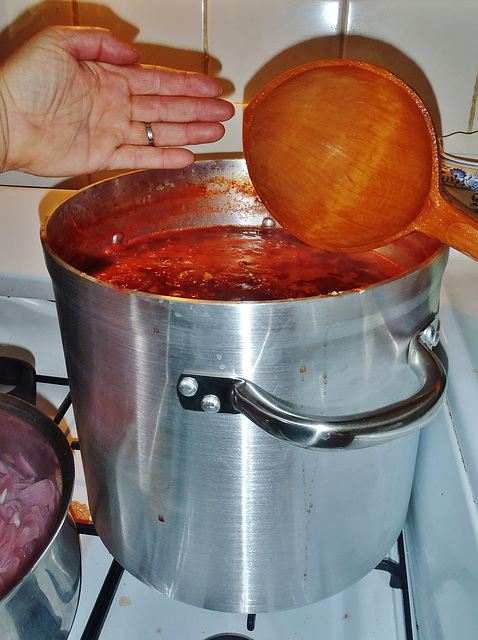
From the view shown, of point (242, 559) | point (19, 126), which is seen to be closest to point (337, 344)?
point (242, 559)

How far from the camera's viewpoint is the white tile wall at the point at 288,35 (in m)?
0.75

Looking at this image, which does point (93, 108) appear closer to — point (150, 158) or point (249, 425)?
point (150, 158)

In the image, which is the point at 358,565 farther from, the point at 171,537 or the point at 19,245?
the point at 19,245

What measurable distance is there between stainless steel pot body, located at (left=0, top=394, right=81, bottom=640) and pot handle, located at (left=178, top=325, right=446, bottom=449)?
177 millimetres

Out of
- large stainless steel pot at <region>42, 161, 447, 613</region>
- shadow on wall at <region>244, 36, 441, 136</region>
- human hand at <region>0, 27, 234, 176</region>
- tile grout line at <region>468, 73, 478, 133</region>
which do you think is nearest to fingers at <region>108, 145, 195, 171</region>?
human hand at <region>0, 27, 234, 176</region>

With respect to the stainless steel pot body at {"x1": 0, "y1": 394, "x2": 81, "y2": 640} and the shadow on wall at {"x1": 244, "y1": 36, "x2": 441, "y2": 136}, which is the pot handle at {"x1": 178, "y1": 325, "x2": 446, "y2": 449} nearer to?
the stainless steel pot body at {"x1": 0, "y1": 394, "x2": 81, "y2": 640}

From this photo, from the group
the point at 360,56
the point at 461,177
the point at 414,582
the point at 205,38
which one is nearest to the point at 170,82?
the point at 205,38

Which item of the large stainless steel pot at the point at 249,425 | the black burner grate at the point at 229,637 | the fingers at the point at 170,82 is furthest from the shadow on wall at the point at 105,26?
the black burner grate at the point at 229,637

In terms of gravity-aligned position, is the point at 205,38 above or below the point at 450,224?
above

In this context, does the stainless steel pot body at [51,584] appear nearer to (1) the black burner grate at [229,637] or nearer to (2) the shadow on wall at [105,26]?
(1) the black burner grate at [229,637]

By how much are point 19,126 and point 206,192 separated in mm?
223

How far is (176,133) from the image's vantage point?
0.69 meters

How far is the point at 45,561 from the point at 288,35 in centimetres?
70

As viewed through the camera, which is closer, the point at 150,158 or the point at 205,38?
the point at 150,158
